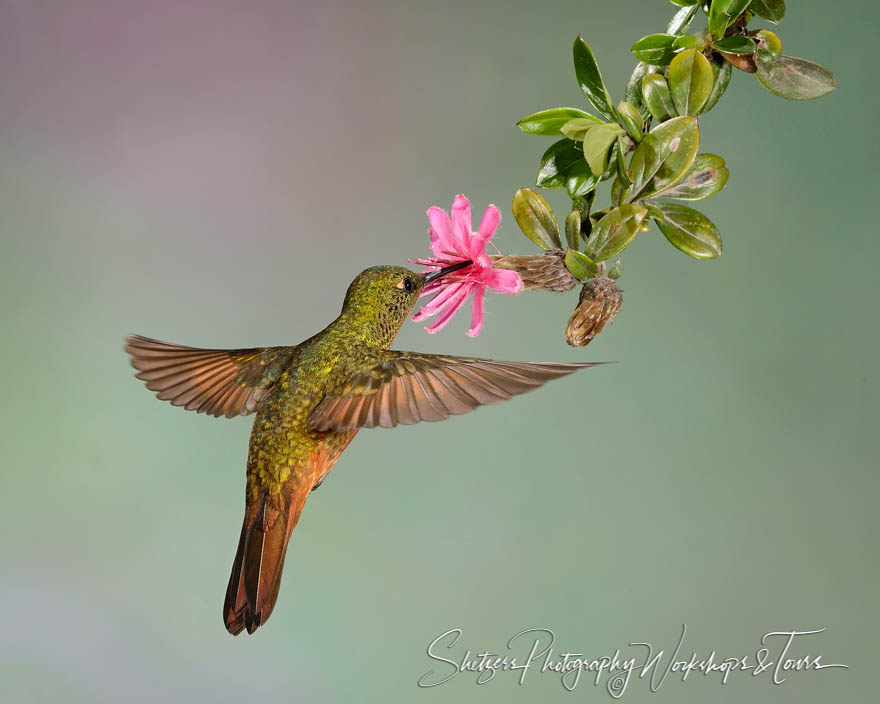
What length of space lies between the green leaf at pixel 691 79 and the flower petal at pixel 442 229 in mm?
236

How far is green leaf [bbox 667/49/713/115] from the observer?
78cm

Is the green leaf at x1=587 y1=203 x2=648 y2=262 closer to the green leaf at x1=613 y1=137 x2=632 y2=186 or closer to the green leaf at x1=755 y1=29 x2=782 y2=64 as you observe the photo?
the green leaf at x1=613 y1=137 x2=632 y2=186

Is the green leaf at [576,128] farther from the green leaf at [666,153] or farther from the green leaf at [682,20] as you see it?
the green leaf at [682,20]

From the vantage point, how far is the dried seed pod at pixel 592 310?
82 centimetres

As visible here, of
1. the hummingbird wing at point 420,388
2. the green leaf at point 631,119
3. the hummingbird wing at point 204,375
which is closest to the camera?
the hummingbird wing at point 420,388

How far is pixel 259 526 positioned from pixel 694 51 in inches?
23.7

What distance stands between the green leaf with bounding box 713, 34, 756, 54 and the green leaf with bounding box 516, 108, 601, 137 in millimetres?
137

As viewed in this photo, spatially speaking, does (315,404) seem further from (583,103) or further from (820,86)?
(583,103)

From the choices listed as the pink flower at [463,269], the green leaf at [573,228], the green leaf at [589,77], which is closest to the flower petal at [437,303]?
the pink flower at [463,269]

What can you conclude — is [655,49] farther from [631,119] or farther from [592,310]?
[592,310]

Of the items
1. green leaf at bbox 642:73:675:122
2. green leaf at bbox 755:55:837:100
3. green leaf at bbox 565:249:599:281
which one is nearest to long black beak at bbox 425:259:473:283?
green leaf at bbox 565:249:599:281

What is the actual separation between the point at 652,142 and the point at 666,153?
17mm

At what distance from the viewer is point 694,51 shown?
778 millimetres

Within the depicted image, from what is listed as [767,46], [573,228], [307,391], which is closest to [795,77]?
[767,46]
